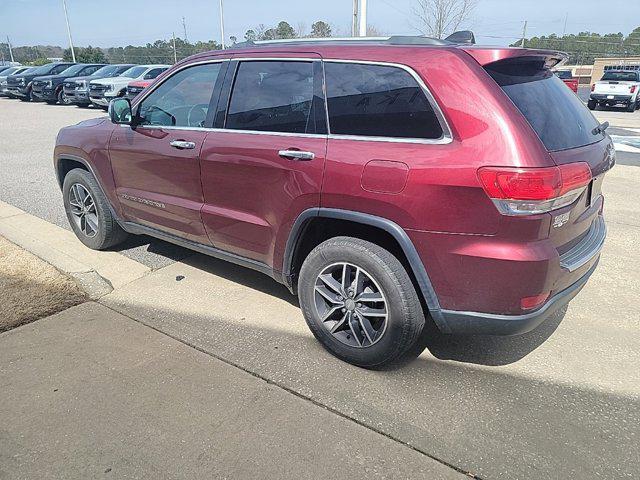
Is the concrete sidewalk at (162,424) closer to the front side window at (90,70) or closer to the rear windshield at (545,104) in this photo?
the rear windshield at (545,104)

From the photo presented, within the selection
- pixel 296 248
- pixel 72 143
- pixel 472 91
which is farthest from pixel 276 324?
pixel 72 143

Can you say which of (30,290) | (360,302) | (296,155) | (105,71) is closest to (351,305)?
(360,302)

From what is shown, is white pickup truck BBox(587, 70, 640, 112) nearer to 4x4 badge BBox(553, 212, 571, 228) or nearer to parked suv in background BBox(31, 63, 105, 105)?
4x4 badge BBox(553, 212, 571, 228)

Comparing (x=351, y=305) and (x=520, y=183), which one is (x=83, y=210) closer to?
(x=351, y=305)

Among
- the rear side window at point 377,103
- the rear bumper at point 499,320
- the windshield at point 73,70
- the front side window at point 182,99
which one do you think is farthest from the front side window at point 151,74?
the rear bumper at point 499,320

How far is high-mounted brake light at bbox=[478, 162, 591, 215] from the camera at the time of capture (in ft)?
7.48

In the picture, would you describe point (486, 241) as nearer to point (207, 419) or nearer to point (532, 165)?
point (532, 165)

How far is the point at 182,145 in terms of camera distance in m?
3.55

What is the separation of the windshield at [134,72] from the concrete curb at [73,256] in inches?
619

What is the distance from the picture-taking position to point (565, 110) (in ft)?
9.05

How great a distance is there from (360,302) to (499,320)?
765 mm

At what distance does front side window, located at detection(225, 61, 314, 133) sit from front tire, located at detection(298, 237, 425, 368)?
2.58ft

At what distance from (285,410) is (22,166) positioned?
8.41 metres

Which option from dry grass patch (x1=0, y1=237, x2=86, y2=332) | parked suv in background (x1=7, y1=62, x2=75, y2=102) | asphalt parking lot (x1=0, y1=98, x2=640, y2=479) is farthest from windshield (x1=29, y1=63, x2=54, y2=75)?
asphalt parking lot (x1=0, y1=98, x2=640, y2=479)
